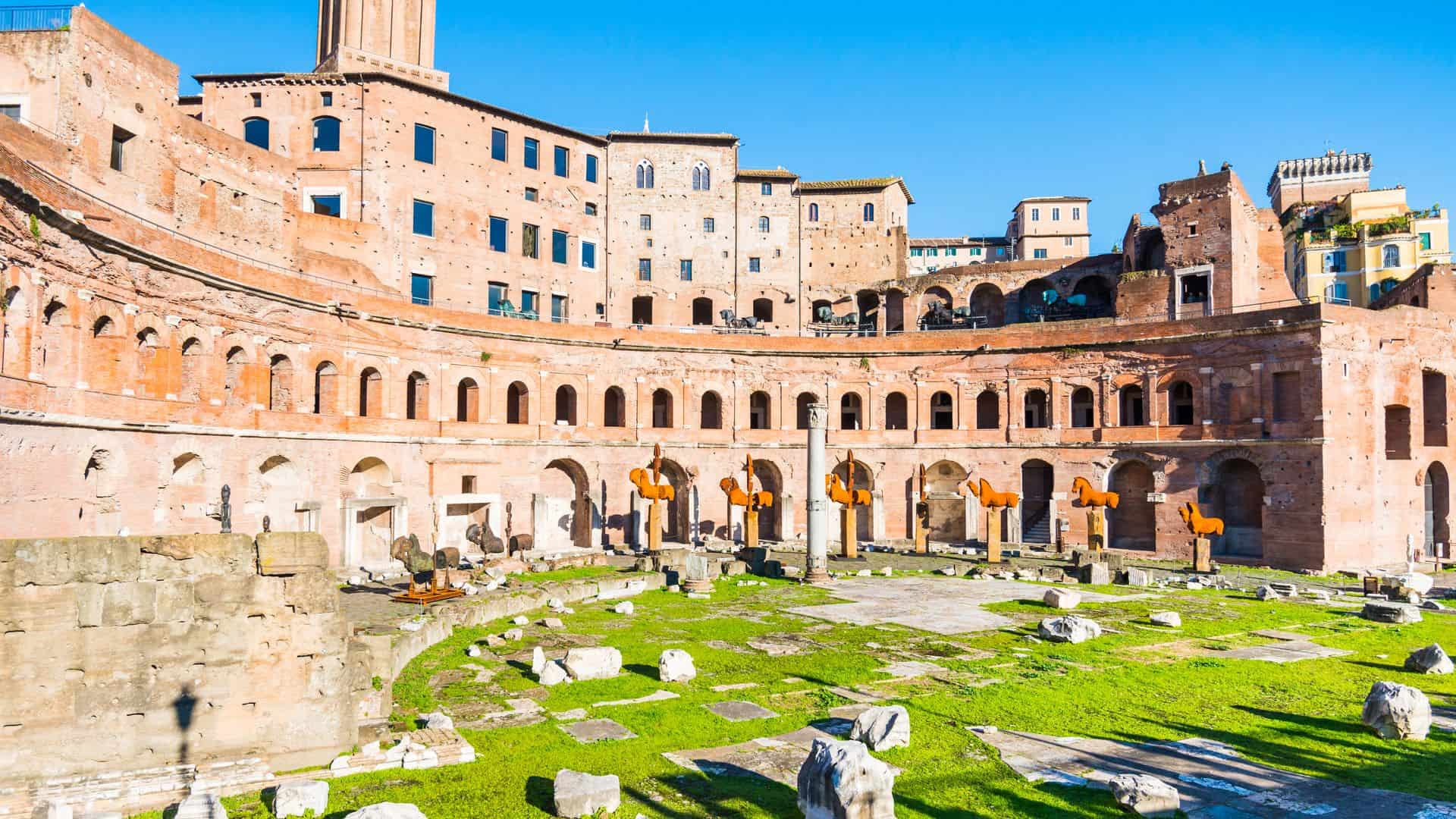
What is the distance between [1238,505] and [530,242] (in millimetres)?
30933

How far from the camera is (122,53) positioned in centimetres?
2836

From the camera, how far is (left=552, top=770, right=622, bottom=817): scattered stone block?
905 cm

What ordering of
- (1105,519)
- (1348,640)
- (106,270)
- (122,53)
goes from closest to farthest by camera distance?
(1348,640) < (106,270) < (122,53) < (1105,519)

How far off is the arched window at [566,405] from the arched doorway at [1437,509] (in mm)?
31578

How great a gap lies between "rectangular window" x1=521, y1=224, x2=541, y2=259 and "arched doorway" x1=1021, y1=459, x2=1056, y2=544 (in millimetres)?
22975

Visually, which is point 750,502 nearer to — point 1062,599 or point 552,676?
point 1062,599

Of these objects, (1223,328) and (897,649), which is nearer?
(897,649)

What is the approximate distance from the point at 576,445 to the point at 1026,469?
19.6 m

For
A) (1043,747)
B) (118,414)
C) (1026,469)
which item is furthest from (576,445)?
(1043,747)

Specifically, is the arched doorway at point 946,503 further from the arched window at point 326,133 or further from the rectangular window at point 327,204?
the arched window at point 326,133

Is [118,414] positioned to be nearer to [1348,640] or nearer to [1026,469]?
[1348,640]

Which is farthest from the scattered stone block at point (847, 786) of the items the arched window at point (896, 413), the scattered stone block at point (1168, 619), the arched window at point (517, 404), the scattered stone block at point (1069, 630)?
the arched window at point (896, 413)

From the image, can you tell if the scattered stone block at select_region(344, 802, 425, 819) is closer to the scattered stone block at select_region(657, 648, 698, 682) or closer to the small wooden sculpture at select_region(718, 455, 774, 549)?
the scattered stone block at select_region(657, 648, 698, 682)

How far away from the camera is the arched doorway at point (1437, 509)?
35.0 meters
